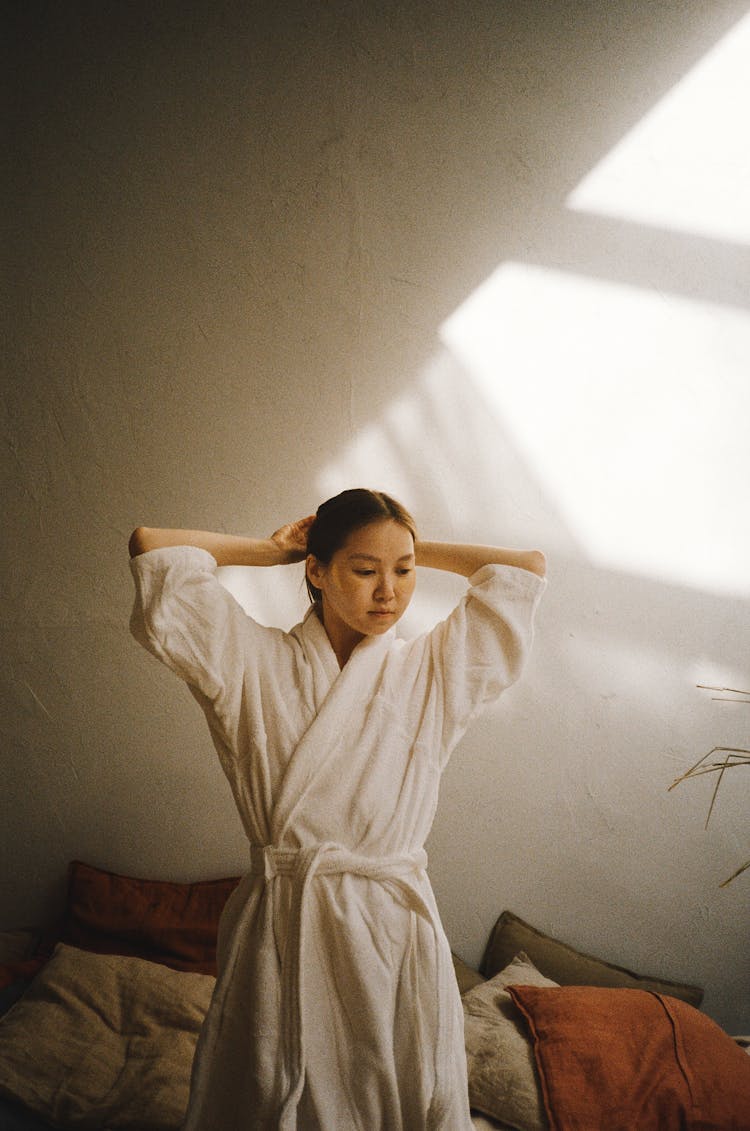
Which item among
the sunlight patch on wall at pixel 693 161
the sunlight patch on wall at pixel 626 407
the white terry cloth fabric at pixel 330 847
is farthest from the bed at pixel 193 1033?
the sunlight patch on wall at pixel 693 161

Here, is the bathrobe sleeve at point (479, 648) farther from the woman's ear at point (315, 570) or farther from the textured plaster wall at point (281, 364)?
the textured plaster wall at point (281, 364)

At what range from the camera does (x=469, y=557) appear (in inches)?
49.1

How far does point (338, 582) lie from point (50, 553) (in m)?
1.06

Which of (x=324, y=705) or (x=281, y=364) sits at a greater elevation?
(x=281, y=364)

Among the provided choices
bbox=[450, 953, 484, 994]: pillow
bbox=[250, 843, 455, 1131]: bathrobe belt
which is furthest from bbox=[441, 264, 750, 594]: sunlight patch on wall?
bbox=[250, 843, 455, 1131]: bathrobe belt

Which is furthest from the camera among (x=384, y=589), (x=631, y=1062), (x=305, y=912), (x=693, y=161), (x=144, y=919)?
(x=693, y=161)

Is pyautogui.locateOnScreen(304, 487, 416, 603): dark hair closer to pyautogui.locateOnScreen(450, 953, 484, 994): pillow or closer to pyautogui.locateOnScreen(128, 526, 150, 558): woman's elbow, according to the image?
pyautogui.locateOnScreen(128, 526, 150, 558): woman's elbow

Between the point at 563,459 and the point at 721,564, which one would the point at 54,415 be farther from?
the point at 721,564

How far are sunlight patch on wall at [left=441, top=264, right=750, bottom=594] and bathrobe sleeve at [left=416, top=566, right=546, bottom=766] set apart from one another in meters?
0.87

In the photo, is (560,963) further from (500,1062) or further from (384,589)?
(384,589)

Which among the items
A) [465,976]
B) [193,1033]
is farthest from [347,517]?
[465,976]

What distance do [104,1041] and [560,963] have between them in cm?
102

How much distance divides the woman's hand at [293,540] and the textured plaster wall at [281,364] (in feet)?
2.14

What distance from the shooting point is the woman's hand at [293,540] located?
1.24 meters
